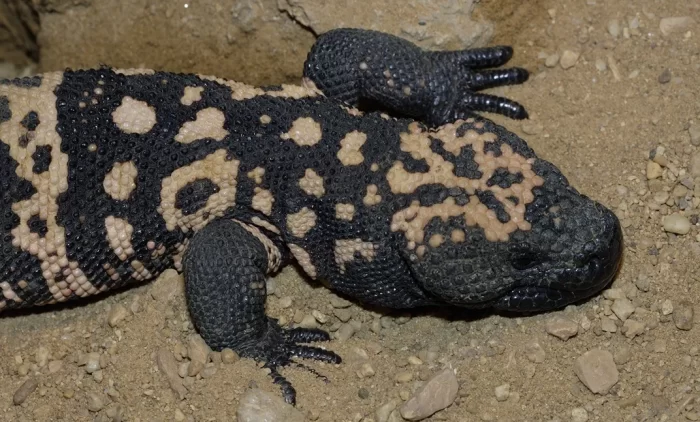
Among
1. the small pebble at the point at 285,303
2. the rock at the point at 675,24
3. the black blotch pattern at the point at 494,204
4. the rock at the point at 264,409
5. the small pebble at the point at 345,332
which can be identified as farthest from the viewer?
the rock at the point at 675,24

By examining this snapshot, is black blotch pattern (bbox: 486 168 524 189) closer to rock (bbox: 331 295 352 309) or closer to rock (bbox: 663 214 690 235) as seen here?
rock (bbox: 663 214 690 235)

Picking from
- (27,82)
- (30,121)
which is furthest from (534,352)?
(27,82)

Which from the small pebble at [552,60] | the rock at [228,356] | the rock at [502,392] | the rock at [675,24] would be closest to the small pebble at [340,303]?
the rock at [228,356]

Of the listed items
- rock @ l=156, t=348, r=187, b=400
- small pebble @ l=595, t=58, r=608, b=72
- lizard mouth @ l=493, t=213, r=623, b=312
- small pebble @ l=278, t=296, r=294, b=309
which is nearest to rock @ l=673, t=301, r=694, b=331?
lizard mouth @ l=493, t=213, r=623, b=312

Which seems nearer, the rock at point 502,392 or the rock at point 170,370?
the rock at point 502,392

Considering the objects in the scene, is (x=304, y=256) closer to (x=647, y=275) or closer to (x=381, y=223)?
(x=381, y=223)

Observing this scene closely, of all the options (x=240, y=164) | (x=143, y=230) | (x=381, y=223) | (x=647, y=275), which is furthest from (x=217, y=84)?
(x=647, y=275)

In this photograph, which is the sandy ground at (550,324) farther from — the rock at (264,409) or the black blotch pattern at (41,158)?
the black blotch pattern at (41,158)

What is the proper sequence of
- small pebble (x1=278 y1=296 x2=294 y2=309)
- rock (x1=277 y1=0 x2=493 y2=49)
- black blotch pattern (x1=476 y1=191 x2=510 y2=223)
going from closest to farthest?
black blotch pattern (x1=476 y1=191 x2=510 y2=223), small pebble (x1=278 y1=296 x2=294 y2=309), rock (x1=277 y1=0 x2=493 y2=49)
